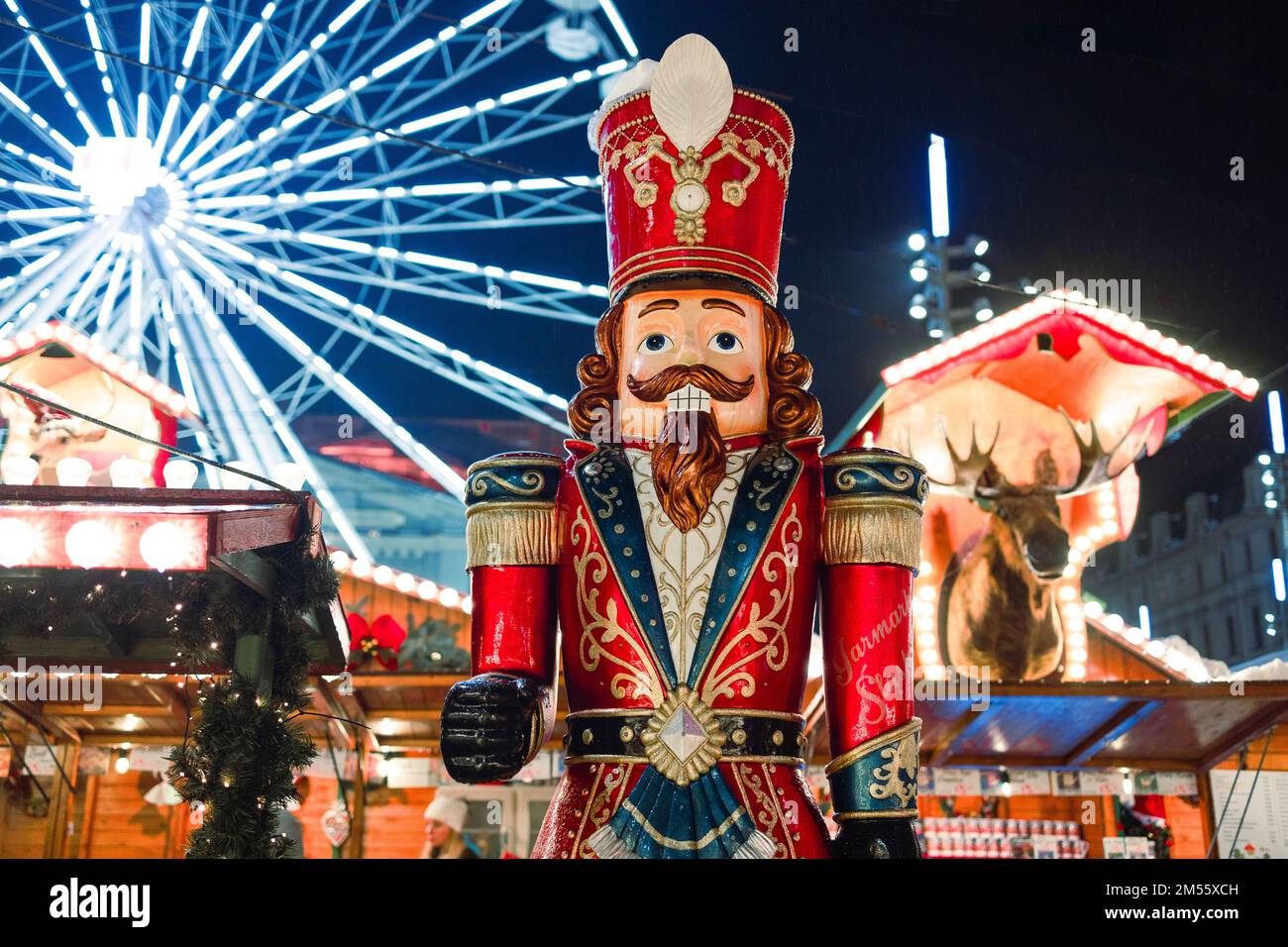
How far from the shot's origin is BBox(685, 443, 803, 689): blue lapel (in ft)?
10.5

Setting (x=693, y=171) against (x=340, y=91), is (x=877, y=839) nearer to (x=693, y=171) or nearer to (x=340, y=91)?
(x=693, y=171)

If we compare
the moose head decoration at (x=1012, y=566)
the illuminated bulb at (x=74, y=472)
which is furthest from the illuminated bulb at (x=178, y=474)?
the moose head decoration at (x=1012, y=566)

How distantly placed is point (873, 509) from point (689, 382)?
1.98 ft

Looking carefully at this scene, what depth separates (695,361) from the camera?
351 centimetres

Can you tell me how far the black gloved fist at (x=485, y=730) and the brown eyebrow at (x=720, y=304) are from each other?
1192mm

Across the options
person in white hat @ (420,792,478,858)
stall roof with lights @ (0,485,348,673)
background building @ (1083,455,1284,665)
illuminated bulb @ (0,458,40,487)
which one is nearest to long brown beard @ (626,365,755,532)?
stall roof with lights @ (0,485,348,673)

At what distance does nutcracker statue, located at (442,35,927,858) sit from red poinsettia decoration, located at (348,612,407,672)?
275 inches

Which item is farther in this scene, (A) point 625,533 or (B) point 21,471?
(B) point 21,471

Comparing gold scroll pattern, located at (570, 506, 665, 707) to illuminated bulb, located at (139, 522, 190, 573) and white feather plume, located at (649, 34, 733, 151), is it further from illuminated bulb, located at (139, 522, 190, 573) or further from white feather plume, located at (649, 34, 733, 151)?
illuminated bulb, located at (139, 522, 190, 573)

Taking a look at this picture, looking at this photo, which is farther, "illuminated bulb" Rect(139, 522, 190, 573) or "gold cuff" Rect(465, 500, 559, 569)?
"illuminated bulb" Rect(139, 522, 190, 573)

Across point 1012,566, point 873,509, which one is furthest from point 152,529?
point 1012,566

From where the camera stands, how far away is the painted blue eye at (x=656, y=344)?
3.54m

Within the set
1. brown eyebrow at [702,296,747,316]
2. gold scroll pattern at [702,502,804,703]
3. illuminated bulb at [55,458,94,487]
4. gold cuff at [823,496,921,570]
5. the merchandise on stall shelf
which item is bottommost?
the merchandise on stall shelf

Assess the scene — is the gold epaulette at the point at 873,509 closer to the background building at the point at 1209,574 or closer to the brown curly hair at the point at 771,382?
the brown curly hair at the point at 771,382
